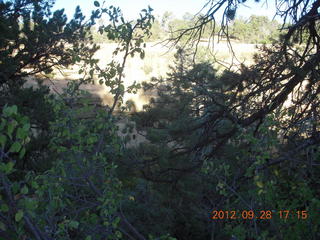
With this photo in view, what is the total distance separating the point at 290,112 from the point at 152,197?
3.02m

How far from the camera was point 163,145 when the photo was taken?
261 inches

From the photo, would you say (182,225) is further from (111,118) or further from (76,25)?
(111,118)

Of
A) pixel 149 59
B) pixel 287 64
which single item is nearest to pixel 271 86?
pixel 287 64

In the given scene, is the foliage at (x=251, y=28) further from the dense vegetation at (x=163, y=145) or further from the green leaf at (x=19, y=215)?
the green leaf at (x=19, y=215)

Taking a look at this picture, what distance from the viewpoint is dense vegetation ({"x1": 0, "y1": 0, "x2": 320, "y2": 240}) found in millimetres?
2414

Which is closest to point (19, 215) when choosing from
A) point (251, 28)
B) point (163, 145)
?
point (163, 145)

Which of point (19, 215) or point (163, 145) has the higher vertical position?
point (163, 145)

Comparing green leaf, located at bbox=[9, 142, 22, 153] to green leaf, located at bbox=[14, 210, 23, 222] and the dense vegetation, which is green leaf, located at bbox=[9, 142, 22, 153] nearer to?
the dense vegetation

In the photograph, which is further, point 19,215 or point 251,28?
point 251,28

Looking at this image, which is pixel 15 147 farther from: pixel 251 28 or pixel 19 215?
pixel 251 28

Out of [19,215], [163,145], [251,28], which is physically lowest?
[19,215]

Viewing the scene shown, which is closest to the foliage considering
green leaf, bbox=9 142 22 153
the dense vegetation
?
the dense vegetation

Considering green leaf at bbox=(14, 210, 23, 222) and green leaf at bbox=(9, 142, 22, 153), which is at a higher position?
green leaf at bbox=(9, 142, 22, 153)

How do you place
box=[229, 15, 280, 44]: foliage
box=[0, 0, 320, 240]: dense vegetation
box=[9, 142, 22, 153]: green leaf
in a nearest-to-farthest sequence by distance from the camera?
box=[9, 142, 22, 153]: green leaf → box=[0, 0, 320, 240]: dense vegetation → box=[229, 15, 280, 44]: foliage
